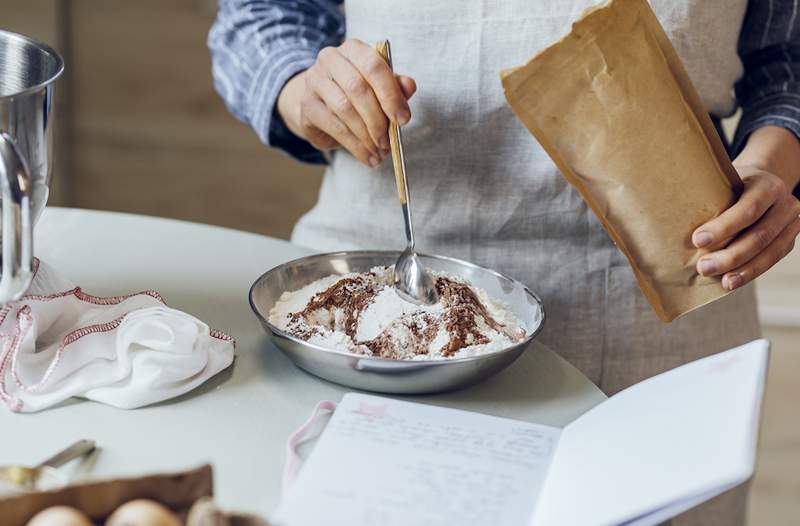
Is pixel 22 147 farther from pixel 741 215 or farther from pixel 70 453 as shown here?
pixel 741 215

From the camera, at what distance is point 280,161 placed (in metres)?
2.29

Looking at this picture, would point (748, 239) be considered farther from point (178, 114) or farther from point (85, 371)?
point (178, 114)

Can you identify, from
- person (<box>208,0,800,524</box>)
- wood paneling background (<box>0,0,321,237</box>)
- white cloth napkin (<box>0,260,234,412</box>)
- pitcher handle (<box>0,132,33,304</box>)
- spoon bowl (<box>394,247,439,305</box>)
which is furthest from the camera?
wood paneling background (<box>0,0,321,237</box>)

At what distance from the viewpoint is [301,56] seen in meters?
1.01

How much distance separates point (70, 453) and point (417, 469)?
0.71ft

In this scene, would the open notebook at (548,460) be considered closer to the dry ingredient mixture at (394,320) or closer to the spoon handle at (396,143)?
the dry ingredient mixture at (394,320)

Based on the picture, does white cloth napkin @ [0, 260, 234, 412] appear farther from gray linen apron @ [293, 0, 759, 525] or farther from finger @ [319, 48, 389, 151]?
gray linen apron @ [293, 0, 759, 525]

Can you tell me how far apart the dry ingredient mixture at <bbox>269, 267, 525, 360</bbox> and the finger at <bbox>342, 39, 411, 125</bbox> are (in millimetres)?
138

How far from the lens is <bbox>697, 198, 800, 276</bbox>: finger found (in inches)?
29.9

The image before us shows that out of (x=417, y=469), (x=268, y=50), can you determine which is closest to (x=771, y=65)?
(x=268, y=50)

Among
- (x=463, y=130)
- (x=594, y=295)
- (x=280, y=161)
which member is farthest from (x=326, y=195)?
(x=280, y=161)

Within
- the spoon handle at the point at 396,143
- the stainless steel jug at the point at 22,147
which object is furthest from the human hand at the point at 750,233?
the stainless steel jug at the point at 22,147

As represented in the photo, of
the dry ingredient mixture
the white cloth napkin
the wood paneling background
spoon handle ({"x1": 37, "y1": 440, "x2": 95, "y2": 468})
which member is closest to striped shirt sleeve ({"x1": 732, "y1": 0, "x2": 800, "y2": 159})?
the dry ingredient mixture

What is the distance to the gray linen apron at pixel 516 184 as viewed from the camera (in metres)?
0.95
